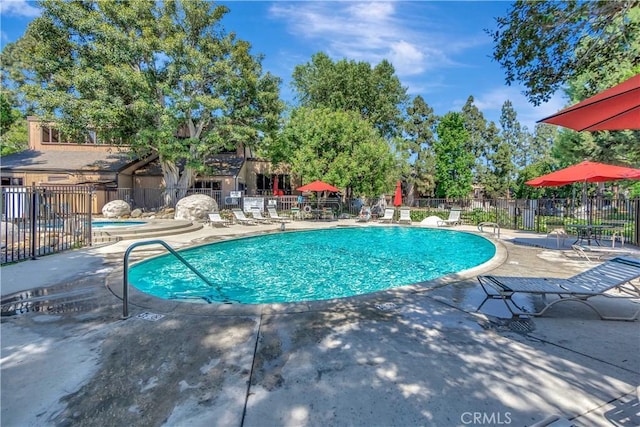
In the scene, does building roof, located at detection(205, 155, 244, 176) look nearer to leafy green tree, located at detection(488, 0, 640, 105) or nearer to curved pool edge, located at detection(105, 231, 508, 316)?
curved pool edge, located at detection(105, 231, 508, 316)

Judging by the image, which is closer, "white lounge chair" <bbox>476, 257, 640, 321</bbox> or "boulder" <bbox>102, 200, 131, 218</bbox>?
"white lounge chair" <bbox>476, 257, 640, 321</bbox>

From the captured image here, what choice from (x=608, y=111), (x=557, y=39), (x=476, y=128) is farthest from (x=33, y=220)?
(x=476, y=128)

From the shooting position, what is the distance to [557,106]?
2566 centimetres

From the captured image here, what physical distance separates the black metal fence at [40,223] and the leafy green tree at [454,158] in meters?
31.5

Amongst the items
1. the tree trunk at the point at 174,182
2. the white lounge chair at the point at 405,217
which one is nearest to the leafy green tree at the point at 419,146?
the white lounge chair at the point at 405,217

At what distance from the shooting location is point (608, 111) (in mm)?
3221

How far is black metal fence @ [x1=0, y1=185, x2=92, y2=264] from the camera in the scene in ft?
25.6

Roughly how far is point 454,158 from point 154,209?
29197mm

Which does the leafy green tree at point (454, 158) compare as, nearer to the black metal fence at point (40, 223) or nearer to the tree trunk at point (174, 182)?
the tree trunk at point (174, 182)

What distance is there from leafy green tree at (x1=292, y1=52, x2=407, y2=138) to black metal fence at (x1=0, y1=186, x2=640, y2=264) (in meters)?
10.7

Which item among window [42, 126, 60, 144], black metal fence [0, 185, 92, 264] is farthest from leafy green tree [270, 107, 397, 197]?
window [42, 126, 60, 144]

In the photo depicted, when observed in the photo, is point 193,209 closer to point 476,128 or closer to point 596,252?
point 596,252

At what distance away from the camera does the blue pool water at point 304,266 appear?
680cm

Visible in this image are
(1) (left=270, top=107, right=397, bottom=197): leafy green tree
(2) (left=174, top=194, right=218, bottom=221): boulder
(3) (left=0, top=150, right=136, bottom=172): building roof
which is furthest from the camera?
(3) (left=0, top=150, right=136, bottom=172): building roof
